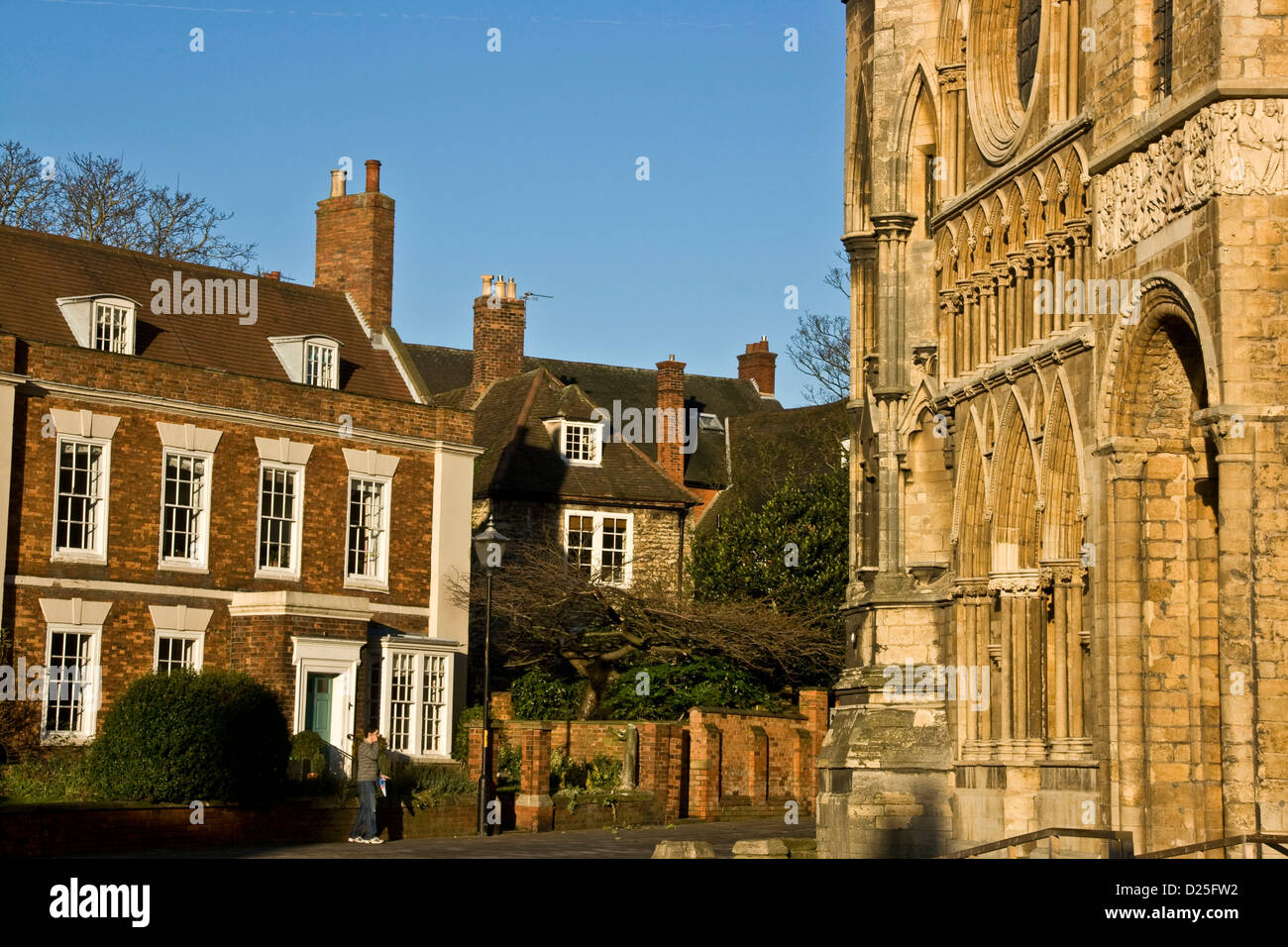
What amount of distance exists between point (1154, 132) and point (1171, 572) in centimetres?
382

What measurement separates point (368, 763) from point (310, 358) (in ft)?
35.0

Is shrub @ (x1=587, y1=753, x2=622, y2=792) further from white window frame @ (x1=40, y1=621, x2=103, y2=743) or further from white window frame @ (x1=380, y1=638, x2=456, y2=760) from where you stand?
white window frame @ (x1=40, y1=621, x2=103, y2=743)

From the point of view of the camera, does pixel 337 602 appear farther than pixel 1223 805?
Yes

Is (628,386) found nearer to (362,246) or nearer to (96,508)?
(362,246)

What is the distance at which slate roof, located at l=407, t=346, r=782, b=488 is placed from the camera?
161 ft

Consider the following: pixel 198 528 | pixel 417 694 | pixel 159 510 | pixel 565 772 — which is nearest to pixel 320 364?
pixel 198 528

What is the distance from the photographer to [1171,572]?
16.0 meters

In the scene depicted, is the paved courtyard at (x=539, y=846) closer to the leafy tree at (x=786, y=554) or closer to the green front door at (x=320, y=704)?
the green front door at (x=320, y=704)

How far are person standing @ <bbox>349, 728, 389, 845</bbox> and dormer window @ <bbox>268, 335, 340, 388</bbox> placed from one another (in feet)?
32.0

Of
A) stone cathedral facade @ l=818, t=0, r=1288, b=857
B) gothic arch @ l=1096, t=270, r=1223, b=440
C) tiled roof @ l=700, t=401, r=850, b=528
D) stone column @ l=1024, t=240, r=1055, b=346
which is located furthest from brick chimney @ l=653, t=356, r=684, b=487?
gothic arch @ l=1096, t=270, r=1223, b=440

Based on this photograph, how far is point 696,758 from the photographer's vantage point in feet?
105

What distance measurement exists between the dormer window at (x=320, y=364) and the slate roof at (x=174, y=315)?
16.6 inches

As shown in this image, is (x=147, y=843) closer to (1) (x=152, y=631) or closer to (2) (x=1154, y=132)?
(1) (x=152, y=631)
